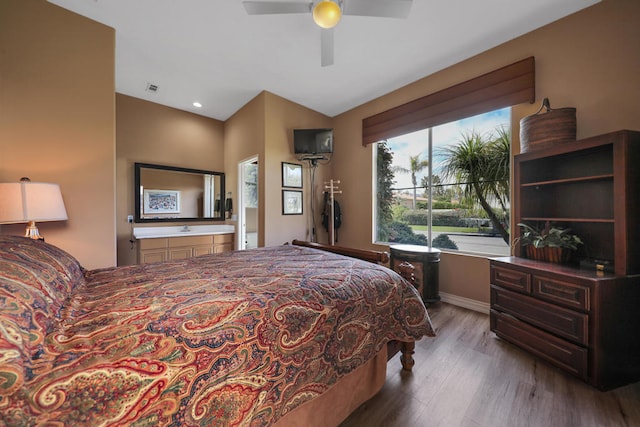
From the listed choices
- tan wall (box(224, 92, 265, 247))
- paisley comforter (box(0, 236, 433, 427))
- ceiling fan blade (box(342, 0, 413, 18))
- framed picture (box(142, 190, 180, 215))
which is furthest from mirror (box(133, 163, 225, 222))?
ceiling fan blade (box(342, 0, 413, 18))

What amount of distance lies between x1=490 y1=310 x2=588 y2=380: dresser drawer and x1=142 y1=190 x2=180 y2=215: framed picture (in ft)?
14.9

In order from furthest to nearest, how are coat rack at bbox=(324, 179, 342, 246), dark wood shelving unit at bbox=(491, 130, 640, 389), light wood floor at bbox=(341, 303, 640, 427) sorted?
Answer: coat rack at bbox=(324, 179, 342, 246)
dark wood shelving unit at bbox=(491, 130, 640, 389)
light wood floor at bbox=(341, 303, 640, 427)

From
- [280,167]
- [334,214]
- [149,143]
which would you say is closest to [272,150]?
[280,167]

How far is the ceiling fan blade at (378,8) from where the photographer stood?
1.77 meters

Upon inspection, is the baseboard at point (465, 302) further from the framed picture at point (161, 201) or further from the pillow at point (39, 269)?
the framed picture at point (161, 201)

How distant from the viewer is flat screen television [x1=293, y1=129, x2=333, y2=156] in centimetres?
367

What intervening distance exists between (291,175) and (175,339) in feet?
10.4

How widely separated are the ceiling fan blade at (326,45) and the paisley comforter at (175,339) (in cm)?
207

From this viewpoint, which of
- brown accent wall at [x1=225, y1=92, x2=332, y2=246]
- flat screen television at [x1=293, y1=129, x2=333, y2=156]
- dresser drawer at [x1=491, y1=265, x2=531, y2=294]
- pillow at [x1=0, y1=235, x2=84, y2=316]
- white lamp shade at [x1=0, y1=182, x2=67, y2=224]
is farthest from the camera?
flat screen television at [x1=293, y1=129, x2=333, y2=156]

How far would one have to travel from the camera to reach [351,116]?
13.2 ft

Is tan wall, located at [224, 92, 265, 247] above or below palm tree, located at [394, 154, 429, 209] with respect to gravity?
above

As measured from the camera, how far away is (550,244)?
6.28 ft

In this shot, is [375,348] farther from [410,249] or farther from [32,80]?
[32,80]

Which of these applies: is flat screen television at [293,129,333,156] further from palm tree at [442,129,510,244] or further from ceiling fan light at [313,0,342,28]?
ceiling fan light at [313,0,342,28]
